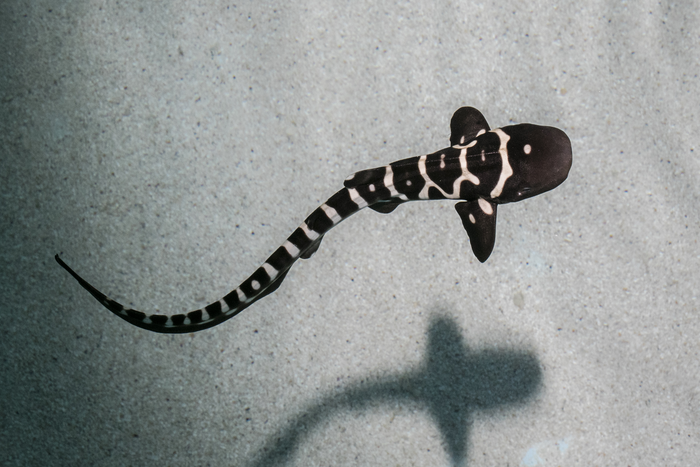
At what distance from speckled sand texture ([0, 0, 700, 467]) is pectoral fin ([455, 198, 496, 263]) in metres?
0.10

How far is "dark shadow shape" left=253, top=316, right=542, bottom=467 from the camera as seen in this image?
180 cm

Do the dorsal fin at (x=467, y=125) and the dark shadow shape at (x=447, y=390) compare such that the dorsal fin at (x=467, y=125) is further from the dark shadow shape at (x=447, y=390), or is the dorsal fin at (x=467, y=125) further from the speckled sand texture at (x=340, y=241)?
the dark shadow shape at (x=447, y=390)

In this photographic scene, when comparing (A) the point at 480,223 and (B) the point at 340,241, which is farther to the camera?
(B) the point at 340,241

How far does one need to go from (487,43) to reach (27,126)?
2124 mm

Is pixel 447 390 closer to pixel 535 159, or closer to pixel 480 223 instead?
pixel 480 223

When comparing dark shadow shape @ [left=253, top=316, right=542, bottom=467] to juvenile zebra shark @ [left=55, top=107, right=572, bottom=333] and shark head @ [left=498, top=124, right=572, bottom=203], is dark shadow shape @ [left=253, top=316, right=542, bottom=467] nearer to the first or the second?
juvenile zebra shark @ [left=55, top=107, right=572, bottom=333]

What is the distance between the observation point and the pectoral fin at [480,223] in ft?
5.67

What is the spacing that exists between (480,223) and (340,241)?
0.60 metres

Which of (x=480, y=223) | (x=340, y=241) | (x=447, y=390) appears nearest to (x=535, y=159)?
(x=480, y=223)

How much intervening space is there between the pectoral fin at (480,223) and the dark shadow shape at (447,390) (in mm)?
341

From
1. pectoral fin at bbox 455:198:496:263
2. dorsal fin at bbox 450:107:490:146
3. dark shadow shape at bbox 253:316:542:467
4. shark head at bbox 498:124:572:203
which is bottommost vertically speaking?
dark shadow shape at bbox 253:316:542:467

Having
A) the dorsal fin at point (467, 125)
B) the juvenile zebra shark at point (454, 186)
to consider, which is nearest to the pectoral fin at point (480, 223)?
the juvenile zebra shark at point (454, 186)

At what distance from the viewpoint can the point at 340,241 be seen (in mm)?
1884

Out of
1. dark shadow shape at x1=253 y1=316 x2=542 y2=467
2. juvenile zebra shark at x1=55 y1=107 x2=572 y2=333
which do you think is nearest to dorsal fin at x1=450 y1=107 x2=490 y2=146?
juvenile zebra shark at x1=55 y1=107 x2=572 y2=333
